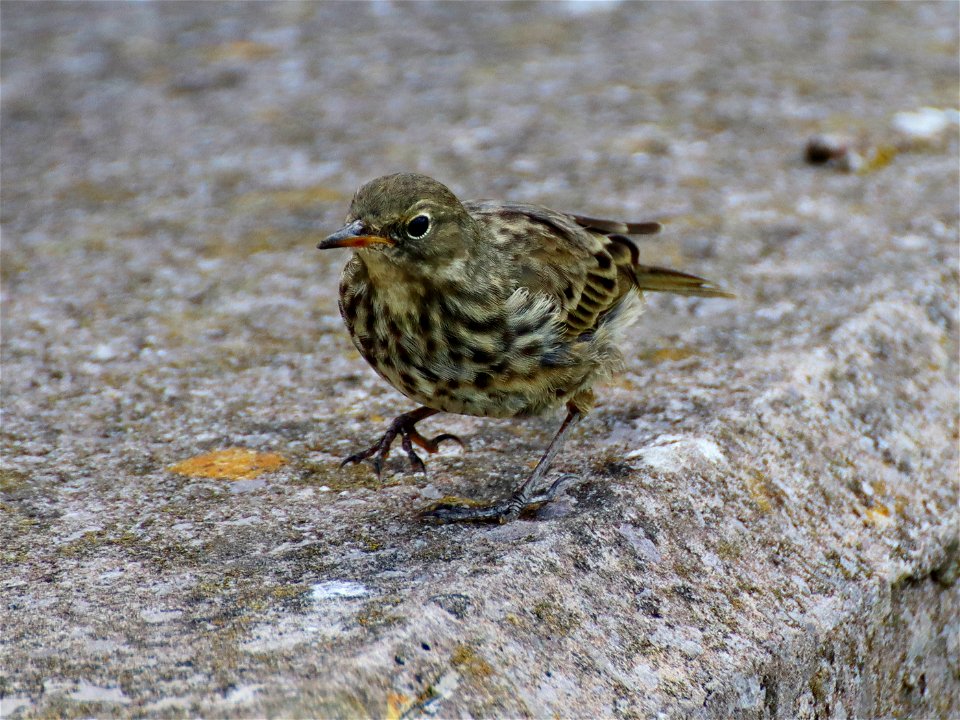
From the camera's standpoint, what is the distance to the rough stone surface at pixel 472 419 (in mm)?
2400

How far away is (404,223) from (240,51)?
4.10 metres

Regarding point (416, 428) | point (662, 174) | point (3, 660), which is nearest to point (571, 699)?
point (3, 660)

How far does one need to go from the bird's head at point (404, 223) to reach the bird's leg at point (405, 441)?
0.49 metres

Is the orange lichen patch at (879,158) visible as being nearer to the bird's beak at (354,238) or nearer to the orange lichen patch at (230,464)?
the bird's beak at (354,238)

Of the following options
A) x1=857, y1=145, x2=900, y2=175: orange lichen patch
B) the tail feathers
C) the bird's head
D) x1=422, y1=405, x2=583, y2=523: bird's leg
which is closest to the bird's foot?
x1=422, y1=405, x2=583, y2=523: bird's leg

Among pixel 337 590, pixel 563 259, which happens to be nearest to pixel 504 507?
pixel 337 590

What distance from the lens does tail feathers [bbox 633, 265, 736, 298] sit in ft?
13.2

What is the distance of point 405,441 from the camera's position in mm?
3424

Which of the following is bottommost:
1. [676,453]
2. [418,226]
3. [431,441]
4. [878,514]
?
[878,514]

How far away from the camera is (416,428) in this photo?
3627 mm

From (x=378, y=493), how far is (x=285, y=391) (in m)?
0.74

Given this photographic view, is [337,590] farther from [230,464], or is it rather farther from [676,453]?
[676,453]

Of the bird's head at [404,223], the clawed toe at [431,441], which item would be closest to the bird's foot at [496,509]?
the clawed toe at [431,441]

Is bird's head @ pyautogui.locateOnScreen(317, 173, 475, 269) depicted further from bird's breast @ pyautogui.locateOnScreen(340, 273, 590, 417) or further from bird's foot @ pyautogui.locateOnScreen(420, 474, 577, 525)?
bird's foot @ pyautogui.locateOnScreen(420, 474, 577, 525)
